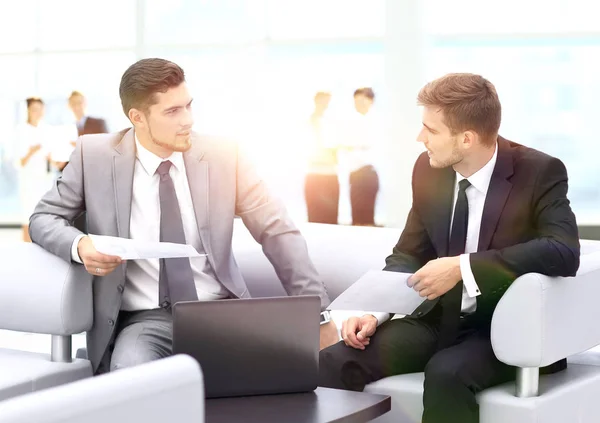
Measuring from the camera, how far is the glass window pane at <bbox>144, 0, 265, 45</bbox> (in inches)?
399

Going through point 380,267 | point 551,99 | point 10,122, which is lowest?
point 380,267

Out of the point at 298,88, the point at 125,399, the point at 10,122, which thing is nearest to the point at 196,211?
the point at 125,399

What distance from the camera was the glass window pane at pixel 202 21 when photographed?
33.2 feet

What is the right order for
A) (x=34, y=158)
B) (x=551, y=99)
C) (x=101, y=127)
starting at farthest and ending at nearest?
(x=551, y=99)
(x=101, y=127)
(x=34, y=158)

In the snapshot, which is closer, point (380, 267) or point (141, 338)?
point (141, 338)

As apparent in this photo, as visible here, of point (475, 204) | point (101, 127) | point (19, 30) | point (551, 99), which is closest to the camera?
point (475, 204)

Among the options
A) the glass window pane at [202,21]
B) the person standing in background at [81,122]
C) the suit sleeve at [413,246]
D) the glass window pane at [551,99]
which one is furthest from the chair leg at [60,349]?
the glass window pane at [202,21]

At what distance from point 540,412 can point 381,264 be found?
79 cm

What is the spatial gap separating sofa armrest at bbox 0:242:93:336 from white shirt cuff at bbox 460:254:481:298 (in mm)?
1104

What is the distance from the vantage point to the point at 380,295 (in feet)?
7.96

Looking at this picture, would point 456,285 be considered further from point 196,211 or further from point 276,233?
point 196,211

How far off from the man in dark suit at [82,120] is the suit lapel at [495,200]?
261 inches

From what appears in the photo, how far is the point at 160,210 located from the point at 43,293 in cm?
43

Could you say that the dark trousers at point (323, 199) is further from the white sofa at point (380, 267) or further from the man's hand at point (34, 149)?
the white sofa at point (380, 267)
